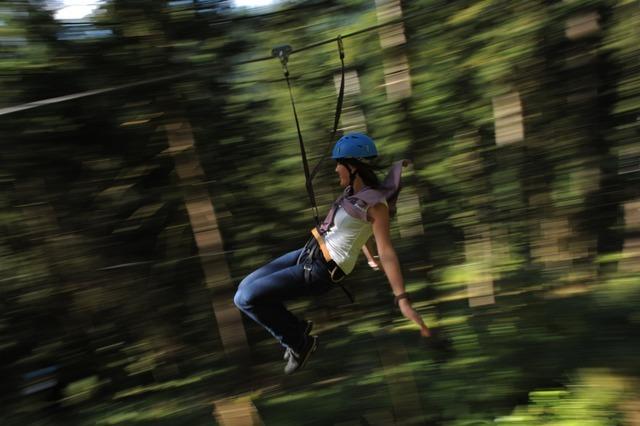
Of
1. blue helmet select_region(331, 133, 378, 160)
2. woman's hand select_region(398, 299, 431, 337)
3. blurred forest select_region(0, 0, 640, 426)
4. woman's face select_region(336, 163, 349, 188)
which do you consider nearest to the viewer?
woman's hand select_region(398, 299, 431, 337)

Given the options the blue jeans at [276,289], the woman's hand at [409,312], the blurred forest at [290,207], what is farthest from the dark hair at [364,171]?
the blurred forest at [290,207]

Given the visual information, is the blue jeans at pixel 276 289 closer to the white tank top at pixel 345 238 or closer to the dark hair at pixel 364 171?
the white tank top at pixel 345 238

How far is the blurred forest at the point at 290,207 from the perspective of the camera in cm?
332

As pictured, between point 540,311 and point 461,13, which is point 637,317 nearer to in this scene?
point 540,311

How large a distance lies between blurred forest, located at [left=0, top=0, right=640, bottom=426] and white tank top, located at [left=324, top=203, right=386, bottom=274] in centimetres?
109

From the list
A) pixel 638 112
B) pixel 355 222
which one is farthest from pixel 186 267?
pixel 638 112

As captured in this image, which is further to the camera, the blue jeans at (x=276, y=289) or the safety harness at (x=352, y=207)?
the blue jeans at (x=276, y=289)

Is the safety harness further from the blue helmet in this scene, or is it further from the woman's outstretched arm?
the blue helmet

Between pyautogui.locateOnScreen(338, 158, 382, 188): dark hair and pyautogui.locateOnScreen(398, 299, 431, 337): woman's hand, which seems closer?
pyautogui.locateOnScreen(398, 299, 431, 337): woman's hand

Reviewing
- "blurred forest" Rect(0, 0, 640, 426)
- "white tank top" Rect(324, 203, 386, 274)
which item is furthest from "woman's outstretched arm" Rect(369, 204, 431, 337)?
"blurred forest" Rect(0, 0, 640, 426)

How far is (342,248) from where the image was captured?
267 cm

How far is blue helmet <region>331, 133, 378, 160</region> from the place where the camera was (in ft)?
8.61

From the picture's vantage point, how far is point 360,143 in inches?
104

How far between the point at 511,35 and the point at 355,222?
199 cm
